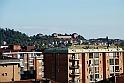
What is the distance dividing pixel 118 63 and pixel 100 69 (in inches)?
73.1

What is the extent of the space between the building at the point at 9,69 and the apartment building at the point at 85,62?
24.1ft

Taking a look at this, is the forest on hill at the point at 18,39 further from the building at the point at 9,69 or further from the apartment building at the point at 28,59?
the building at the point at 9,69

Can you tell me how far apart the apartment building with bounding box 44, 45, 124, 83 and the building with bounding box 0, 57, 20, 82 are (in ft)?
24.1

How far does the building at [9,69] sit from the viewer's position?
77.7 ft

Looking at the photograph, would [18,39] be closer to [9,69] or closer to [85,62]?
[85,62]

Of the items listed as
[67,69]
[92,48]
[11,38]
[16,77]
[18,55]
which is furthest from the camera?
[11,38]

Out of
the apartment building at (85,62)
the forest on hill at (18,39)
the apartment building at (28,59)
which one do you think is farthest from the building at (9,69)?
the forest on hill at (18,39)

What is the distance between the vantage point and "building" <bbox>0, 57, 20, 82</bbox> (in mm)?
23688

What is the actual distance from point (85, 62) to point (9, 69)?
9863 mm

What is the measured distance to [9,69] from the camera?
2402cm

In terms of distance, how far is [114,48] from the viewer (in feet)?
116

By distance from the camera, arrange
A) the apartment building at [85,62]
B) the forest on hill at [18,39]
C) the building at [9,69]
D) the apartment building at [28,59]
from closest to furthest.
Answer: the building at [9,69] < the apartment building at [85,62] < the apartment building at [28,59] < the forest on hill at [18,39]

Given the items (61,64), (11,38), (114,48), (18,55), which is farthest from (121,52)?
(11,38)

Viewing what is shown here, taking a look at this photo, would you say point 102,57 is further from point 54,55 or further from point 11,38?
point 11,38
